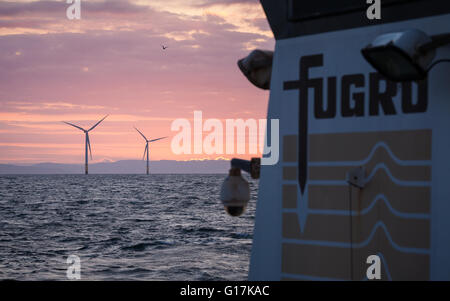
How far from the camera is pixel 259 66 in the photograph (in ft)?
23.7

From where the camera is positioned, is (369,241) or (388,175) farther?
(369,241)

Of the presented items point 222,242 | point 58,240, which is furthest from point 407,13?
point 58,240

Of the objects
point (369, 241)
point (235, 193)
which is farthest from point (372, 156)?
point (235, 193)

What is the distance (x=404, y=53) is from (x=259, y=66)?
262cm

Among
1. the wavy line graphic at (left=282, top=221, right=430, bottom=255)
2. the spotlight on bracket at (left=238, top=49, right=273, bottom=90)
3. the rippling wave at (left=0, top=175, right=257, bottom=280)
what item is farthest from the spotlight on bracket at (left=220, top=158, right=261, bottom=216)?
the rippling wave at (left=0, top=175, right=257, bottom=280)

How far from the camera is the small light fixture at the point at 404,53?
16.0 ft

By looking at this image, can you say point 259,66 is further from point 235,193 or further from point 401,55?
point 401,55

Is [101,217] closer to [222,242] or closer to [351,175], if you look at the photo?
[222,242]

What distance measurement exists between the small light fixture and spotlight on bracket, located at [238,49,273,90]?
2282mm

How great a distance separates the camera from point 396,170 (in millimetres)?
5637

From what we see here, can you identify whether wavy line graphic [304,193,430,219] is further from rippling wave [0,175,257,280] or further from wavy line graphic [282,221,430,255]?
rippling wave [0,175,257,280]

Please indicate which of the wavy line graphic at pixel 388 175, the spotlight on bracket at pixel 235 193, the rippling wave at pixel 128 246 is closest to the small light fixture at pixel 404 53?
the wavy line graphic at pixel 388 175

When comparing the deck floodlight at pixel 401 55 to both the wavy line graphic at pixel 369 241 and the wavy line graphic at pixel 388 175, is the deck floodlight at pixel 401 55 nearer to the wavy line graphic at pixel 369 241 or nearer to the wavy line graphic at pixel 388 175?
the wavy line graphic at pixel 388 175

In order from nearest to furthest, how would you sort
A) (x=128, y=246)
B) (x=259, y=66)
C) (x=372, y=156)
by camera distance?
(x=372, y=156), (x=259, y=66), (x=128, y=246)
